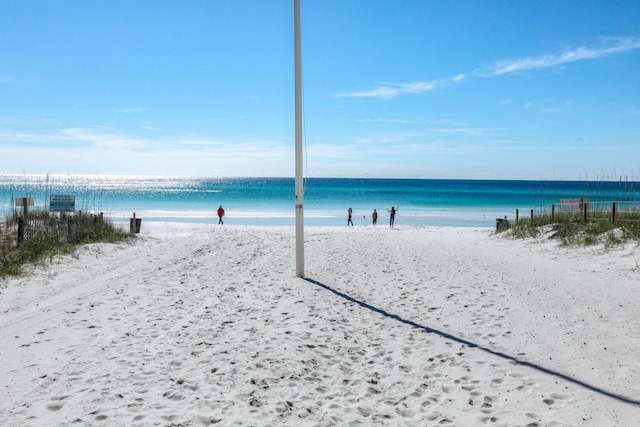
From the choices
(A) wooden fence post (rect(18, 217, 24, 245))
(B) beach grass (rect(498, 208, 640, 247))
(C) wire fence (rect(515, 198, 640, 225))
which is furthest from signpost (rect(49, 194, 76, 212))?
(C) wire fence (rect(515, 198, 640, 225))

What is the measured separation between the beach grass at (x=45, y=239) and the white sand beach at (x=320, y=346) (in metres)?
0.60

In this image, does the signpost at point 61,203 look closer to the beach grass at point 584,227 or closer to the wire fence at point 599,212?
the beach grass at point 584,227

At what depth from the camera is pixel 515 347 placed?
20.4 ft

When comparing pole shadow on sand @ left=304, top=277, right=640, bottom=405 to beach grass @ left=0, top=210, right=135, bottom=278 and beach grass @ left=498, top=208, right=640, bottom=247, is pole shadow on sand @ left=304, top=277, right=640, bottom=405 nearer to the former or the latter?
beach grass @ left=0, top=210, right=135, bottom=278

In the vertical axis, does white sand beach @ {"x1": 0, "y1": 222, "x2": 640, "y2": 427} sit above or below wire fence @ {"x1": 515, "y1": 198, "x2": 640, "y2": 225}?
below

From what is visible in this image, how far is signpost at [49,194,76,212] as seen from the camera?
15.8 m

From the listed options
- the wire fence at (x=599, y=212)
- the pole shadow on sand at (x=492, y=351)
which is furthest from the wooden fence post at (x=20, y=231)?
the wire fence at (x=599, y=212)

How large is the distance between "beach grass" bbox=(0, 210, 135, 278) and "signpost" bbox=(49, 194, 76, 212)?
411 millimetres

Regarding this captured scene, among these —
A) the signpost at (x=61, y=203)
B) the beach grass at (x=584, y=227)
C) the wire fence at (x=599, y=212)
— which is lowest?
the beach grass at (x=584, y=227)

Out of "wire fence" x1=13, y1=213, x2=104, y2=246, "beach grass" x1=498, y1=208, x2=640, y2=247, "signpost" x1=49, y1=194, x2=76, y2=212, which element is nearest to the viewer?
"wire fence" x1=13, y1=213, x2=104, y2=246

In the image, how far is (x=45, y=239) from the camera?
13.1 meters

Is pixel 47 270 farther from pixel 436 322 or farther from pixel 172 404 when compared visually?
pixel 436 322

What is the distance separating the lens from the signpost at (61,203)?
624 inches

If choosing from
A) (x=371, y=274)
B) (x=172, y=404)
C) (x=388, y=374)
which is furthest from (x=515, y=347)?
(x=371, y=274)
